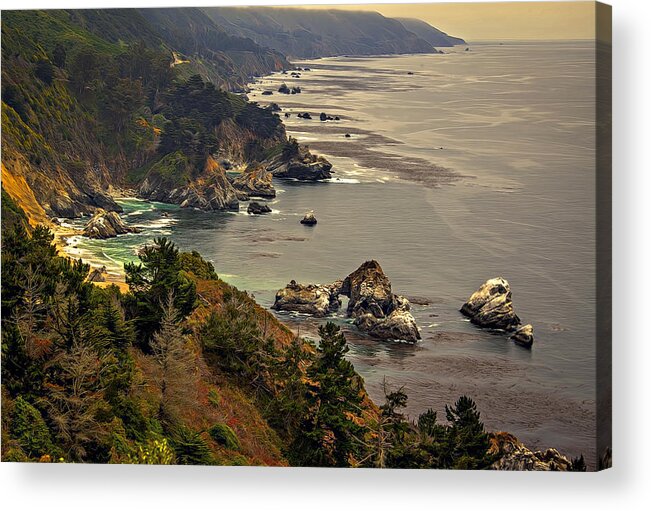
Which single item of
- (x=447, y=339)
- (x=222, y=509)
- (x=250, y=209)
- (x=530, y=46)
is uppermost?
(x=530, y=46)

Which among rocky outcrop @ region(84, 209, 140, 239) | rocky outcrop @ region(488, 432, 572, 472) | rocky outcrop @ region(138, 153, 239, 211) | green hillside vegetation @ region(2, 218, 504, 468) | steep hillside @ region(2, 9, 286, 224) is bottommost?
rocky outcrop @ region(488, 432, 572, 472)

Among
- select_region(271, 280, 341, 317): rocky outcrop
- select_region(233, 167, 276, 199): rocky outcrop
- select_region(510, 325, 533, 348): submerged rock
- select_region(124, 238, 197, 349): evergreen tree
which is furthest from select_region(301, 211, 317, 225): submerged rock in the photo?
select_region(510, 325, 533, 348): submerged rock

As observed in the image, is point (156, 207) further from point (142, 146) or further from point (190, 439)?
point (190, 439)

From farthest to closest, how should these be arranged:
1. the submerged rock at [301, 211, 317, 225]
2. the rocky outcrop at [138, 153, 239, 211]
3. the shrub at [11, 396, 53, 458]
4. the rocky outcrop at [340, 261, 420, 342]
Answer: the rocky outcrop at [138, 153, 239, 211] → the submerged rock at [301, 211, 317, 225] → the rocky outcrop at [340, 261, 420, 342] → the shrub at [11, 396, 53, 458]

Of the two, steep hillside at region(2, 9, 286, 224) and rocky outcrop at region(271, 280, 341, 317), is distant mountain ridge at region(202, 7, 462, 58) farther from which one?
rocky outcrop at region(271, 280, 341, 317)

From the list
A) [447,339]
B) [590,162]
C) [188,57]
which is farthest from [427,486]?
[188,57]

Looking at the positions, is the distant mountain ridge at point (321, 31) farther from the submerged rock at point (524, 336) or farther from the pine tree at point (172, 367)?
the pine tree at point (172, 367)

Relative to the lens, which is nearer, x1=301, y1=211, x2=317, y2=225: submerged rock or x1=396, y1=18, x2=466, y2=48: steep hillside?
x1=396, y1=18, x2=466, y2=48: steep hillside

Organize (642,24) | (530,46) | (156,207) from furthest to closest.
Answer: (156,207) < (530,46) < (642,24)
